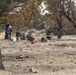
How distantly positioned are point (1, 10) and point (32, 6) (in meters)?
5.61

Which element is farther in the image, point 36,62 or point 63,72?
point 36,62

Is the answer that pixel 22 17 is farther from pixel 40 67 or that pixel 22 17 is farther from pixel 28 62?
pixel 40 67

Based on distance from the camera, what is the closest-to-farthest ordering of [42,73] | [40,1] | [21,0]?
[42,73], [21,0], [40,1]

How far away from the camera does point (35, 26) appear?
103250mm

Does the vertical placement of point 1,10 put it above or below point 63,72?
above

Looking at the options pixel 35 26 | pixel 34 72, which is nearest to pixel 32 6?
pixel 34 72

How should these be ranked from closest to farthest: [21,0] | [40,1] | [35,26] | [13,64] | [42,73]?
[42,73]
[21,0]
[13,64]
[40,1]
[35,26]

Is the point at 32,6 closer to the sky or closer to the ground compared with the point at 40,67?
closer to the sky

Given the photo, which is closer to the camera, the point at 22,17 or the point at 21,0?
the point at 21,0

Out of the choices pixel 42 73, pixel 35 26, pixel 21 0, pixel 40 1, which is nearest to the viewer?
pixel 42 73

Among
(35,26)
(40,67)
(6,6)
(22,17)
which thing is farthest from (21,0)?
(35,26)

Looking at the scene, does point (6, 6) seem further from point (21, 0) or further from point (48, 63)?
point (48, 63)

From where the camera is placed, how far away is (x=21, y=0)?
734 inches

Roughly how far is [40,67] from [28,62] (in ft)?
8.56
